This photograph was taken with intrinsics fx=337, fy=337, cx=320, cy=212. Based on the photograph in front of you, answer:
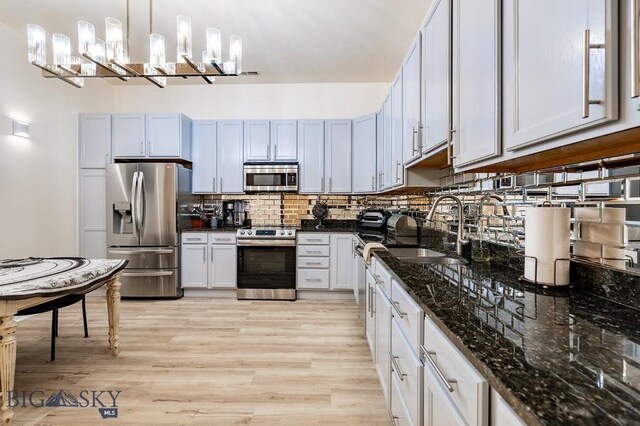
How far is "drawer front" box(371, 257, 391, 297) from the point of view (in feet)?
6.08

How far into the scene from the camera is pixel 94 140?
454 cm

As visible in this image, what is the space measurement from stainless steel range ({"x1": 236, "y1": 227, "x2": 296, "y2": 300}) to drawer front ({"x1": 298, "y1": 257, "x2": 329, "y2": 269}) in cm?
10

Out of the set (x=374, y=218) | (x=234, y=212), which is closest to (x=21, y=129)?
(x=234, y=212)

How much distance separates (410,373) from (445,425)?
0.40 m

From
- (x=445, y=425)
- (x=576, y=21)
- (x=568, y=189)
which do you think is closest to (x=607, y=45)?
(x=576, y=21)

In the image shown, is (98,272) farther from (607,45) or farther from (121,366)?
(607,45)

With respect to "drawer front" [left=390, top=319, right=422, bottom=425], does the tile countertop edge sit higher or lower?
higher

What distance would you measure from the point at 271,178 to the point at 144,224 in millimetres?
1720

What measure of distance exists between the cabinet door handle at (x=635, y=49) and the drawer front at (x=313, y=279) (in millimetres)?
3935

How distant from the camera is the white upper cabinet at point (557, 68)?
2.35ft

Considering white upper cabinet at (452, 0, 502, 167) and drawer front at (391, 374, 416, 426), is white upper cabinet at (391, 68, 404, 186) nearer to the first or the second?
white upper cabinet at (452, 0, 502, 167)

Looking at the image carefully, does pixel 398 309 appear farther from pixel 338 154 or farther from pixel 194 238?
pixel 194 238

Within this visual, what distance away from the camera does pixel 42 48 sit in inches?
92.5

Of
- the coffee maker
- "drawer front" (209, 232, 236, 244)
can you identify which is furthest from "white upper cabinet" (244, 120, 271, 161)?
"drawer front" (209, 232, 236, 244)
